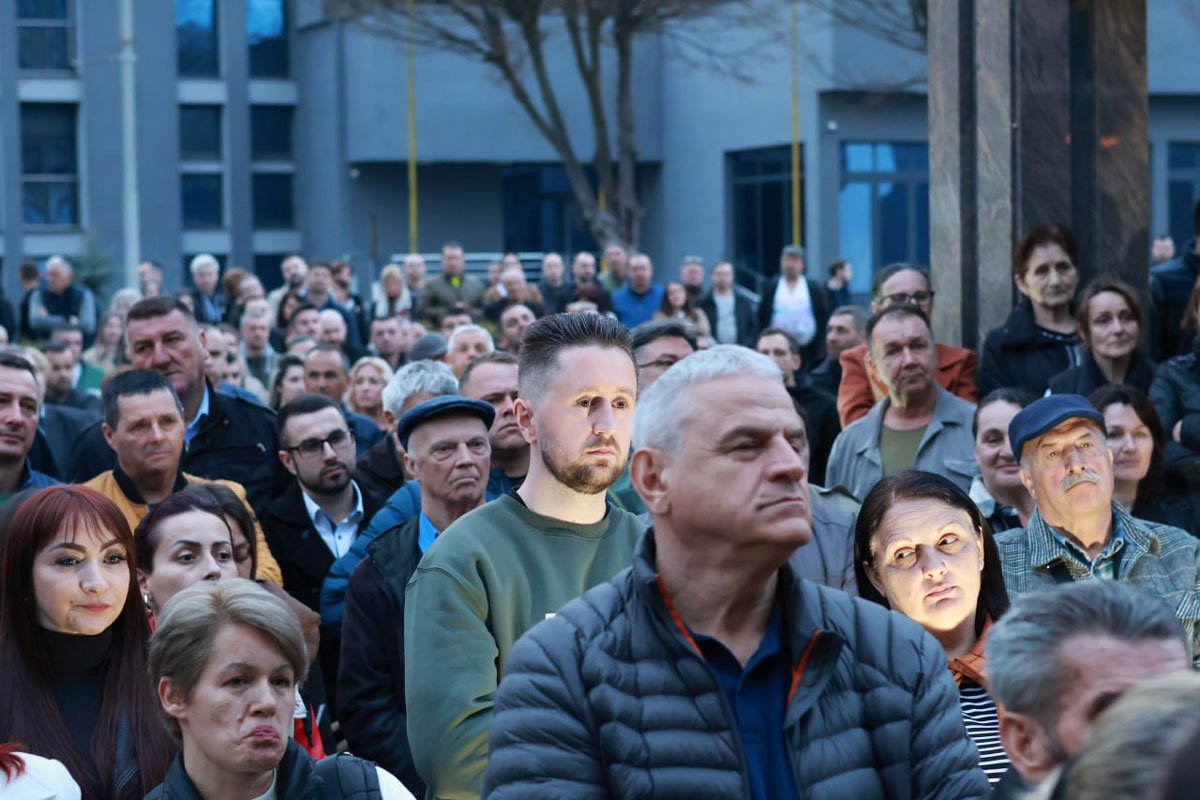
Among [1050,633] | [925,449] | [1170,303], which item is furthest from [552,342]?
[1170,303]

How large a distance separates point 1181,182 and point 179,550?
30.4 meters

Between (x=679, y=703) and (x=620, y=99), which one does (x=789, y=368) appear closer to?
(x=679, y=703)

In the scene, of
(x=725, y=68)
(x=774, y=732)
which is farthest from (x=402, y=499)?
(x=725, y=68)

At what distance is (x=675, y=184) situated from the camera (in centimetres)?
3672

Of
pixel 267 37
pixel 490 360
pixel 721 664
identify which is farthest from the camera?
pixel 267 37

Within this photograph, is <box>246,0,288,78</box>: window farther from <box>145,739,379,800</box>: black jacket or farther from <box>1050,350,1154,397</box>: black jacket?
<box>145,739,379,800</box>: black jacket

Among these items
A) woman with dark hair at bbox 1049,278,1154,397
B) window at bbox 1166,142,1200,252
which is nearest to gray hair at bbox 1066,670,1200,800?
woman with dark hair at bbox 1049,278,1154,397

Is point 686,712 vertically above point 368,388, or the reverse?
point 368,388

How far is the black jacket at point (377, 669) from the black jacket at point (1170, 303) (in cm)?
519

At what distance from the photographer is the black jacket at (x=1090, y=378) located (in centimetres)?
809

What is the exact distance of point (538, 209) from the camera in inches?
1517

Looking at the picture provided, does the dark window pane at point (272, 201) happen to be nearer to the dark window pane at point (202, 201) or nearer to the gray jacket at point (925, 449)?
the dark window pane at point (202, 201)

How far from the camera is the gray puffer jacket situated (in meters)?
3.08

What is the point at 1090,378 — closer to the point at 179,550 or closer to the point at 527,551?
the point at 179,550
